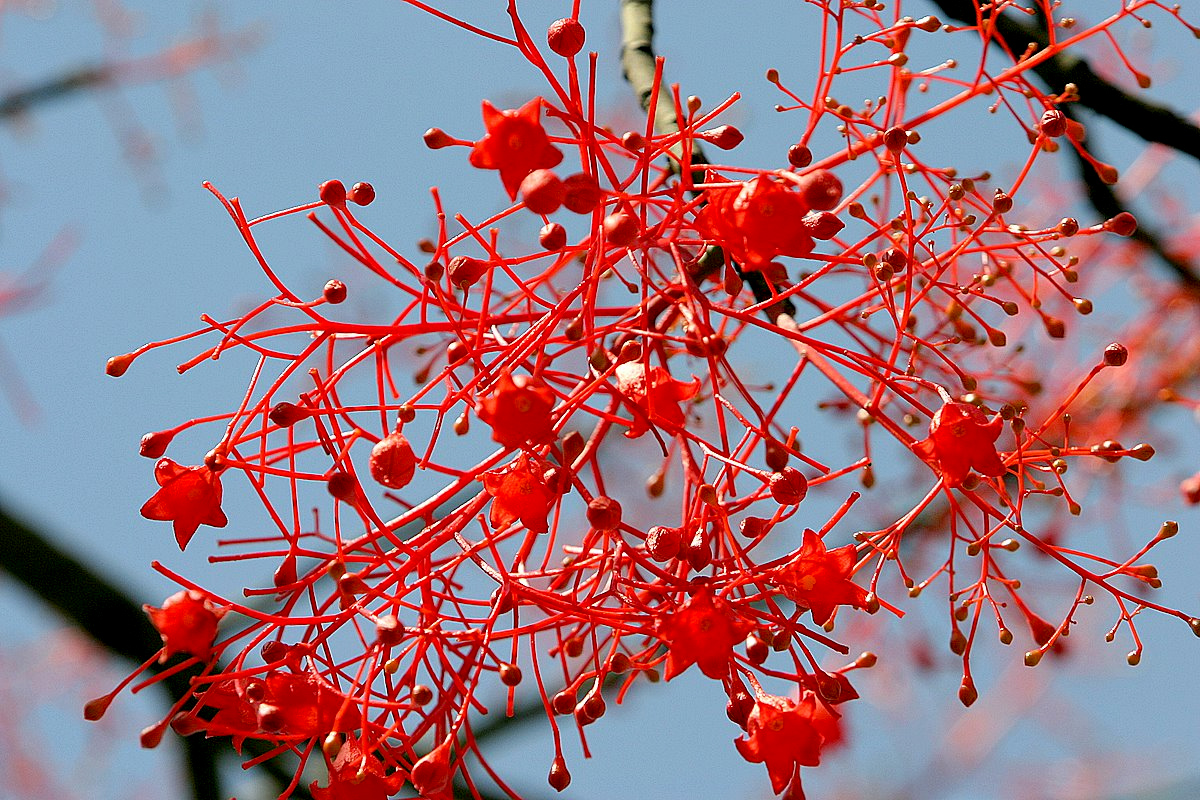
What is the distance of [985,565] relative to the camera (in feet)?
3.59

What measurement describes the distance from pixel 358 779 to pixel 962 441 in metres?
0.49

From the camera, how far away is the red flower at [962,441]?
931mm

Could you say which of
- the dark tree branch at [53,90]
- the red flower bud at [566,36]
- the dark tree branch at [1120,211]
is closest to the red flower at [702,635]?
the red flower bud at [566,36]

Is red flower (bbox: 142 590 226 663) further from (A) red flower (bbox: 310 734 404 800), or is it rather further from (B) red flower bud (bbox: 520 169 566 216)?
(B) red flower bud (bbox: 520 169 566 216)

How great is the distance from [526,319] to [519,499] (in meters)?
0.18

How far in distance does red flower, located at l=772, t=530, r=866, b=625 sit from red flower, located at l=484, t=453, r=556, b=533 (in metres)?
0.18

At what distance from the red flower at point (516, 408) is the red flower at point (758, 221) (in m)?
0.17

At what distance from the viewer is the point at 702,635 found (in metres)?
0.93

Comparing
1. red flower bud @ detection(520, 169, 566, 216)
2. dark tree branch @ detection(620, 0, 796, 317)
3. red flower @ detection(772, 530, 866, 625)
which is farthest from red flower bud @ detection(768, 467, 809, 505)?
red flower bud @ detection(520, 169, 566, 216)

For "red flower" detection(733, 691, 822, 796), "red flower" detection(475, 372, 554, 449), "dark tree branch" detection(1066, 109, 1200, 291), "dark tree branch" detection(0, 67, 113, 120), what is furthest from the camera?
"dark tree branch" detection(0, 67, 113, 120)

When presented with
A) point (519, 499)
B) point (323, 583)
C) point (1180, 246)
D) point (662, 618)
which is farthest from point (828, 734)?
point (1180, 246)

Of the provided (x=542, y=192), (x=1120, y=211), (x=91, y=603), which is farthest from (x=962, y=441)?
(x=91, y=603)

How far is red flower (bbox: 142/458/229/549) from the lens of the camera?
38.4 inches

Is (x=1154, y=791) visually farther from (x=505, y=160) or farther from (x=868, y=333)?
(x=505, y=160)
